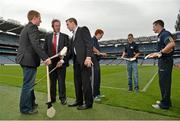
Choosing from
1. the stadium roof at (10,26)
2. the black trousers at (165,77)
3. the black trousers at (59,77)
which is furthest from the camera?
the stadium roof at (10,26)

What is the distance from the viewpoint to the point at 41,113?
5336 mm

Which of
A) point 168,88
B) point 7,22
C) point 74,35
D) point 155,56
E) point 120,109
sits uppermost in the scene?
point 7,22

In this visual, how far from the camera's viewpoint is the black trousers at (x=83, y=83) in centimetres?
593

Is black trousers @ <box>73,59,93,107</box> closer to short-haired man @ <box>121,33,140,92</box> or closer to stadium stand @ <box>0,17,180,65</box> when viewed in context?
short-haired man @ <box>121,33,140,92</box>

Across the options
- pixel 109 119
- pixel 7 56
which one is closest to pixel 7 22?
pixel 7 56

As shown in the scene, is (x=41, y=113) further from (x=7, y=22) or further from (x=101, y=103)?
(x=7, y=22)

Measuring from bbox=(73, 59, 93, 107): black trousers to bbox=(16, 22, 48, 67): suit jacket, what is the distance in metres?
1.08

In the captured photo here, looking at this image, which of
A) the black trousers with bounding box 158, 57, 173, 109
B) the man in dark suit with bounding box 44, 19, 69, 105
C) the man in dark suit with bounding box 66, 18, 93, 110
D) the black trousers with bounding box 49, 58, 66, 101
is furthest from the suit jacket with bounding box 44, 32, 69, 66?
the black trousers with bounding box 158, 57, 173, 109

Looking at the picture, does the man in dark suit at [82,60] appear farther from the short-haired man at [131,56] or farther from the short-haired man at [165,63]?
the short-haired man at [131,56]

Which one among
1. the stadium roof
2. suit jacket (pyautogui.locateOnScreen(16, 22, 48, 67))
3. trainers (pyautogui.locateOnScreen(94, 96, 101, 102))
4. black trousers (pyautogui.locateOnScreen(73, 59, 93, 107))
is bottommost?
trainers (pyautogui.locateOnScreen(94, 96, 101, 102))

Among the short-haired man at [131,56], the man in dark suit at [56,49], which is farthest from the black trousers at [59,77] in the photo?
the short-haired man at [131,56]

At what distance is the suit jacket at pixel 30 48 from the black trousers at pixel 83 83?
1.08 meters

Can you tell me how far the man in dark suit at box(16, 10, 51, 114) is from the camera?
5.25m

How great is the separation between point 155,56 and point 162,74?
1.67 feet
